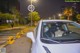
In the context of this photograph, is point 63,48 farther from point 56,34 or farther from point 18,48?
point 18,48

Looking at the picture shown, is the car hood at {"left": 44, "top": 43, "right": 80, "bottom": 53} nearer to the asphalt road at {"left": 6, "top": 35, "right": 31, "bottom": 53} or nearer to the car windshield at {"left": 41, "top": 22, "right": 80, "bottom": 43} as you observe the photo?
the car windshield at {"left": 41, "top": 22, "right": 80, "bottom": 43}

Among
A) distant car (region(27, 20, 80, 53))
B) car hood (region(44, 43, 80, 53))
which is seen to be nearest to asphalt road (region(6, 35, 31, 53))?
distant car (region(27, 20, 80, 53))

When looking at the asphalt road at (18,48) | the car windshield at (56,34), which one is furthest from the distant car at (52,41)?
the asphalt road at (18,48)

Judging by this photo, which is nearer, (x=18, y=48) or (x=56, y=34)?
(x=56, y=34)

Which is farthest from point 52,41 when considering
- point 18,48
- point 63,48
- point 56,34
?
point 18,48

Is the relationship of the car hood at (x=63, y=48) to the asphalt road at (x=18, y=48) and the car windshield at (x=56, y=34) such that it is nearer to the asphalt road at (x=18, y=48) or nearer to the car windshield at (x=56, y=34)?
the car windshield at (x=56, y=34)

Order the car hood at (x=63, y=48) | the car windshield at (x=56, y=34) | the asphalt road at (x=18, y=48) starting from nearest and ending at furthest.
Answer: the car hood at (x=63, y=48), the car windshield at (x=56, y=34), the asphalt road at (x=18, y=48)

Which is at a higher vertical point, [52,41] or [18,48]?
[52,41]

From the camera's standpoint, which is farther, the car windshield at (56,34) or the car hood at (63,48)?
the car windshield at (56,34)

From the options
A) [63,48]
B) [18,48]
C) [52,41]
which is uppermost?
[52,41]

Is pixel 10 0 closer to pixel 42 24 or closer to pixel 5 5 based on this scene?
pixel 5 5

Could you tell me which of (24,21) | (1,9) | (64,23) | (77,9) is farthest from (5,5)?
(64,23)

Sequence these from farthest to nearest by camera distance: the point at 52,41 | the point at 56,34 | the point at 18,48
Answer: the point at 18,48 < the point at 56,34 < the point at 52,41

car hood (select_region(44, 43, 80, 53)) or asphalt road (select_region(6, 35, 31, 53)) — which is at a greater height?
car hood (select_region(44, 43, 80, 53))
